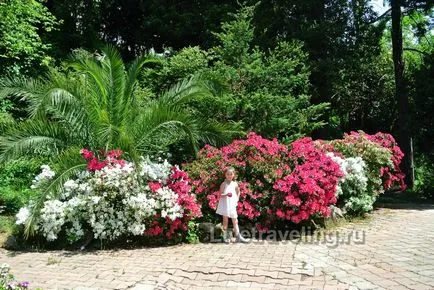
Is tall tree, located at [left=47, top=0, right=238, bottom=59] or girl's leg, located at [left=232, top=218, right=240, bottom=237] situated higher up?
tall tree, located at [left=47, top=0, right=238, bottom=59]

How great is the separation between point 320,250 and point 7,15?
9.61 metres

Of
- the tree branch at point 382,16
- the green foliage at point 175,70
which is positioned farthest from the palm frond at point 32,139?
the tree branch at point 382,16

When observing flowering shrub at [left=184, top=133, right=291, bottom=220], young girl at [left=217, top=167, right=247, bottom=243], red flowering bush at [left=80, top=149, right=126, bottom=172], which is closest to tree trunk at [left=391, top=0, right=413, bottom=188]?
flowering shrub at [left=184, top=133, right=291, bottom=220]

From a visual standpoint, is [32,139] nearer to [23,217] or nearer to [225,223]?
[23,217]

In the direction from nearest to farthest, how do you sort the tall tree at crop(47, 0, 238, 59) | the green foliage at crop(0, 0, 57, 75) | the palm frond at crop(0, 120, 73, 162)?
the palm frond at crop(0, 120, 73, 162), the green foliage at crop(0, 0, 57, 75), the tall tree at crop(47, 0, 238, 59)

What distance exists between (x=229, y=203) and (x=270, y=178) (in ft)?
A: 3.31

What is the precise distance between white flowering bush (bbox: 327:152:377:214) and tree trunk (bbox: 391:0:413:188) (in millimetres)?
6775

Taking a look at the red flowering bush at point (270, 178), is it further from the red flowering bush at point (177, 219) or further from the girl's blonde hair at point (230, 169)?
the red flowering bush at point (177, 219)

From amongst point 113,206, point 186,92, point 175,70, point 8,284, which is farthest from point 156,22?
point 8,284

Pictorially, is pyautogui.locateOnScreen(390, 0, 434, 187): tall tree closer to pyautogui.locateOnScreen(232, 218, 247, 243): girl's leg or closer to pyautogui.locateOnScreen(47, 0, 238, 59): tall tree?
pyautogui.locateOnScreen(47, 0, 238, 59): tall tree

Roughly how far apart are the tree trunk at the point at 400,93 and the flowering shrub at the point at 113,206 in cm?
1069

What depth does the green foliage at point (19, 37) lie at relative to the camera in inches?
445

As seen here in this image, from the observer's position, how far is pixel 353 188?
9.16 metres

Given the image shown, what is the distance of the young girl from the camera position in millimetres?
7076
